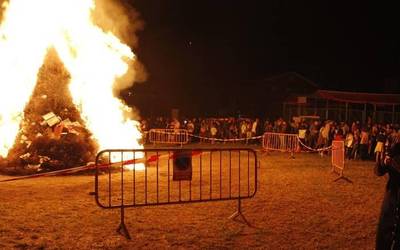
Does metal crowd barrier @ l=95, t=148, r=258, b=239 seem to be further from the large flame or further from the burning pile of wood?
the large flame

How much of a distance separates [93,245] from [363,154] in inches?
566

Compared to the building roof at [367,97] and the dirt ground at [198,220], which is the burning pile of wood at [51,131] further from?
the building roof at [367,97]

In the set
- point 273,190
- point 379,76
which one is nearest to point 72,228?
point 273,190

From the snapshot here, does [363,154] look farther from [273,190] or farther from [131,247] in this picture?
[131,247]

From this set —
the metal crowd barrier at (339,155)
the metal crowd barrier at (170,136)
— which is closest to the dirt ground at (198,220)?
the metal crowd barrier at (339,155)

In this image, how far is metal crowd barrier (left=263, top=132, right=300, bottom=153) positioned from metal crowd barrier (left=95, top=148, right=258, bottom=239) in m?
4.00

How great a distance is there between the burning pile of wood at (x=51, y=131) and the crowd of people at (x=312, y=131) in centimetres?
858

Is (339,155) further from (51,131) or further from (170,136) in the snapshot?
(170,136)

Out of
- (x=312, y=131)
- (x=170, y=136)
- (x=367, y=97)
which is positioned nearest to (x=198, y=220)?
(x=312, y=131)

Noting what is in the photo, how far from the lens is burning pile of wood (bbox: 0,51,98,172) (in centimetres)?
1372

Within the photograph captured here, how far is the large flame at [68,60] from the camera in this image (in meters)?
13.9

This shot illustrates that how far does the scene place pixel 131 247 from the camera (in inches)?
253

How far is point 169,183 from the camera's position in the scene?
9.73m

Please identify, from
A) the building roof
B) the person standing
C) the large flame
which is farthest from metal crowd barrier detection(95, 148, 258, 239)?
the building roof
